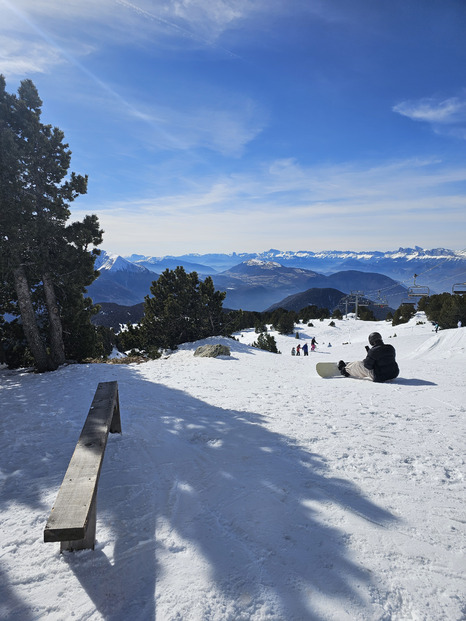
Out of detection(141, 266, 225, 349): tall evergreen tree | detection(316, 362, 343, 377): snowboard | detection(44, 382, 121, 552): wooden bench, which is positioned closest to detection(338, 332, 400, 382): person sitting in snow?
detection(316, 362, 343, 377): snowboard

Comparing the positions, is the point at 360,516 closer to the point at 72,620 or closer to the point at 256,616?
the point at 256,616

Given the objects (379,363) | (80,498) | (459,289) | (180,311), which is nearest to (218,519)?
(80,498)

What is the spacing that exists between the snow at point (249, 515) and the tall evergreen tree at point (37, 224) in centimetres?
589

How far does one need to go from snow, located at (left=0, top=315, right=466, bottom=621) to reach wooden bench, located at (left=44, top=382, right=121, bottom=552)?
287mm

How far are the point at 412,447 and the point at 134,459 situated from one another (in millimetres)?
4030

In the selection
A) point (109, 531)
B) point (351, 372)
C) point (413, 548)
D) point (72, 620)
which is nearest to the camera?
point (72, 620)

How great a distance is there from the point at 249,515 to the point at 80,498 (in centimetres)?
160

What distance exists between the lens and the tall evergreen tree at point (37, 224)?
33.6 feet

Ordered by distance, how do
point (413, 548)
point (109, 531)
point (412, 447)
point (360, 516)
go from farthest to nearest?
point (412, 447) → point (360, 516) → point (109, 531) → point (413, 548)

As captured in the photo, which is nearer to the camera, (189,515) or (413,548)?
(413,548)

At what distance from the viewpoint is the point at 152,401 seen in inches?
290

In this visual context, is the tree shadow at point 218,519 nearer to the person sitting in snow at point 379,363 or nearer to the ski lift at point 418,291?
the person sitting in snow at point 379,363

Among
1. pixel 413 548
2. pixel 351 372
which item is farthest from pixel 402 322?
pixel 413 548

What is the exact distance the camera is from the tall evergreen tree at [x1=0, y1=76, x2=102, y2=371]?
403 inches
